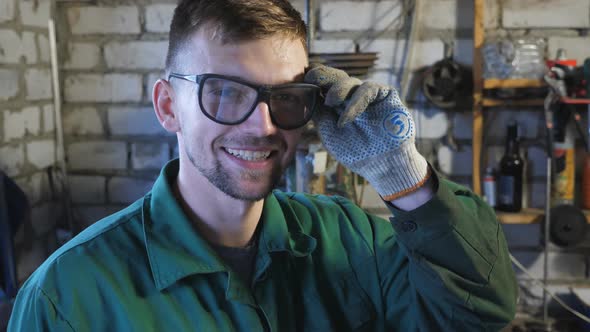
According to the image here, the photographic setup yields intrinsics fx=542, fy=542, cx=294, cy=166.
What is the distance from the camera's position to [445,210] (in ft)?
3.48

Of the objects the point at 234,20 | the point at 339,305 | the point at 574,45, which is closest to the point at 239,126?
the point at 234,20

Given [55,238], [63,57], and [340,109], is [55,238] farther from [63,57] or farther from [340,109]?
[340,109]

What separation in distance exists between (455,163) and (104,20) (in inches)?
66.6

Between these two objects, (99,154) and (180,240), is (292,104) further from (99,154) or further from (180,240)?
(99,154)

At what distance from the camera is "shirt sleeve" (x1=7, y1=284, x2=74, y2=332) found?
36.9 inches

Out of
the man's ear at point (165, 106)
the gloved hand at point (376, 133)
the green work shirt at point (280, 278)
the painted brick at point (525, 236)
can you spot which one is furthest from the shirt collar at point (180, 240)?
the painted brick at point (525, 236)

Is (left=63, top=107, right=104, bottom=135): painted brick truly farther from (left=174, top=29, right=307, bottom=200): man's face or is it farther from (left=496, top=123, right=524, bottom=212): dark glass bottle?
(left=496, top=123, right=524, bottom=212): dark glass bottle

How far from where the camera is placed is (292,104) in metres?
1.13

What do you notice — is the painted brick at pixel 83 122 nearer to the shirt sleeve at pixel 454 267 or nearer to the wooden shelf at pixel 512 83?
the wooden shelf at pixel 512 83

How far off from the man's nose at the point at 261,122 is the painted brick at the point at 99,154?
1586mm

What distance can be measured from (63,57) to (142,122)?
458mm

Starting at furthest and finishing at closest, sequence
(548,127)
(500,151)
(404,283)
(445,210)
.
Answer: (500,151), (548,127), (404,283), (445,210)

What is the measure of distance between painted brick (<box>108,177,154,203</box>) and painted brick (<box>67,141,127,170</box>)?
66 mm

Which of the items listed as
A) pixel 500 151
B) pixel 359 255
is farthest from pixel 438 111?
pixel 359 255
